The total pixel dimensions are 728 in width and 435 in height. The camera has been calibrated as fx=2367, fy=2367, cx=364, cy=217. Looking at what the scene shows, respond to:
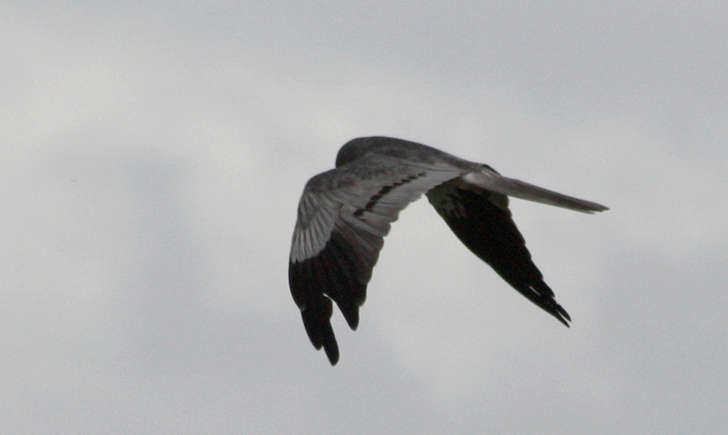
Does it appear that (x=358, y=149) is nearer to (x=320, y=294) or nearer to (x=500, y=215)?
(x=500, y=215)

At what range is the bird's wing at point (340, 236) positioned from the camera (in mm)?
18750

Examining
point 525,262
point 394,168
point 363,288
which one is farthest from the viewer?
point 525,262

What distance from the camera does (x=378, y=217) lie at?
19.0 meters

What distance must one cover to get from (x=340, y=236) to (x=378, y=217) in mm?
343

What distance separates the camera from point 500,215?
71.3 feet

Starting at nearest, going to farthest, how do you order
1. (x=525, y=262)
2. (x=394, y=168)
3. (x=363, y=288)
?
(x=363, y=288) < (x=394, y=168) < (x=525, y=262)

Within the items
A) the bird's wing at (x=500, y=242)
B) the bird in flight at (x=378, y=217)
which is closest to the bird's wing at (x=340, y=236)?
the bird in flight at (x=378, y=217)

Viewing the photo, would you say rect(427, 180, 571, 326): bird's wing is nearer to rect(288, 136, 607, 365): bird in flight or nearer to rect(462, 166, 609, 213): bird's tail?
rect(288, 136, 607, 365): bird in flight

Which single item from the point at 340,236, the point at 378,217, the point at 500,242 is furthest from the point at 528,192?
the point at 340,236

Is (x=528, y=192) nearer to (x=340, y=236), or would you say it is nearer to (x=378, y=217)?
(x=378, y=217)

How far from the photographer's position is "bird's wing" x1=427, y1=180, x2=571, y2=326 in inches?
851

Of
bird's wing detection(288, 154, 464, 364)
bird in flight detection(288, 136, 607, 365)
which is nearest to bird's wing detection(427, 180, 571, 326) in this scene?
bird in flight detection(288, 136, 607, 365)

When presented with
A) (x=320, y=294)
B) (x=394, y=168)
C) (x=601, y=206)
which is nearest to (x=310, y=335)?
(x=320, y=294)

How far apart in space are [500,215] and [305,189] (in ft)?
8.96
